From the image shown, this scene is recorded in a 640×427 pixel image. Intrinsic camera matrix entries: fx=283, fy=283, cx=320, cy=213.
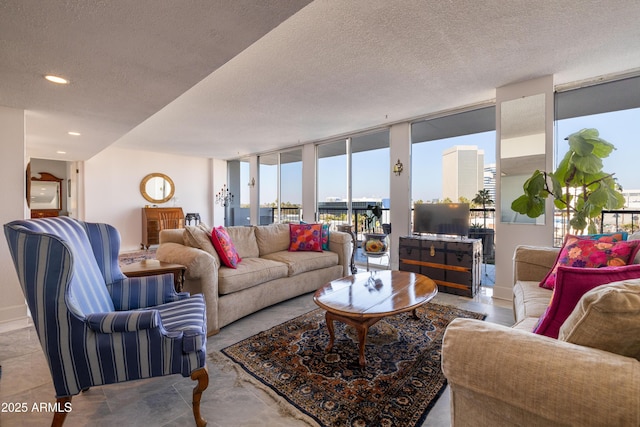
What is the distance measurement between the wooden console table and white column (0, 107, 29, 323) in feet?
5.55

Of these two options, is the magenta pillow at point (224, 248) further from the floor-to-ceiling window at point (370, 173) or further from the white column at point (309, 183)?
the white column at point (309, 183)

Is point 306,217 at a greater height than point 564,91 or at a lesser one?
lesser

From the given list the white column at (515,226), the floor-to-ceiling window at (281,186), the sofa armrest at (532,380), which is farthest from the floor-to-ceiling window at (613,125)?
the floor-to-ceiling window at (281,186)

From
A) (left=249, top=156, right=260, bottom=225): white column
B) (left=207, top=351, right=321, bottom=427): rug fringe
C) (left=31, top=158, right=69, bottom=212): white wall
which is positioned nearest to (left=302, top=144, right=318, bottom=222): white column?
(left=249, top=156, right=260, bottom=225): white column

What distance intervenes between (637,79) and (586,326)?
12.0 feet

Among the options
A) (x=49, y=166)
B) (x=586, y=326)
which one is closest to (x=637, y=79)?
(x=586, y=326)

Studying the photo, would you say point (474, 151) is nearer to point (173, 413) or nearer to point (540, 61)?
point (540, 61)

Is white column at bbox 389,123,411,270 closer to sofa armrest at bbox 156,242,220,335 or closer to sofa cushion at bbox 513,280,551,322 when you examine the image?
sofa cushion at bbox 513,280,551,322

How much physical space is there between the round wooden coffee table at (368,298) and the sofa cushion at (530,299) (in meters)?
0.55

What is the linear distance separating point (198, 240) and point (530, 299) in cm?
272

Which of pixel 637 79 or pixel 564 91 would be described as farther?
pixel 564 91

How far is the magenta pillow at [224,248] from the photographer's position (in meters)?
2.76

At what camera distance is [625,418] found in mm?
667

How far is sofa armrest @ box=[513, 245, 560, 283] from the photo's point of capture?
2.25 m
